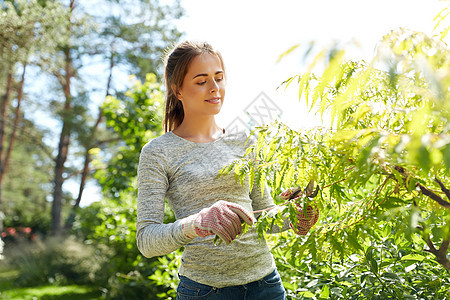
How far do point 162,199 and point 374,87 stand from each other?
81 centimetres

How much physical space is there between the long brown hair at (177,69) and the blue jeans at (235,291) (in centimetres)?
74

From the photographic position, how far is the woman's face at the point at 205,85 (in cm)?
169

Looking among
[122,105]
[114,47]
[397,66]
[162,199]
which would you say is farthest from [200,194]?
[114,47]

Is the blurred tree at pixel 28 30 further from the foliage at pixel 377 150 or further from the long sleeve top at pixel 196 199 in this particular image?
the foliage at pixel 377 150

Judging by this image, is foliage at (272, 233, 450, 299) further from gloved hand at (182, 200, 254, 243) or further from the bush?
the bush

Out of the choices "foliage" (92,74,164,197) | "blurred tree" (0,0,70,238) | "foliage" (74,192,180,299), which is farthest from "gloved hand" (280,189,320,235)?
"blurred tree" (0,0,70,238)

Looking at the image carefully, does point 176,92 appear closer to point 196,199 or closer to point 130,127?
point 196,199

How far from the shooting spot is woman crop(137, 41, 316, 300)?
59.8 inches

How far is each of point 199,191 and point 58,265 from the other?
1069 cm

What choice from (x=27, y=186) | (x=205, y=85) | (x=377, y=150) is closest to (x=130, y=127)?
(x=205, y=85)

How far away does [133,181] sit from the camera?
16.3ft

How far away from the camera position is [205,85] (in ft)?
5.57

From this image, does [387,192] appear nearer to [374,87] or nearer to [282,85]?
[374,87]

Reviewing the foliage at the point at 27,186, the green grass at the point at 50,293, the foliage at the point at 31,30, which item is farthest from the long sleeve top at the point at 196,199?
the foliage at the point at 27,186
